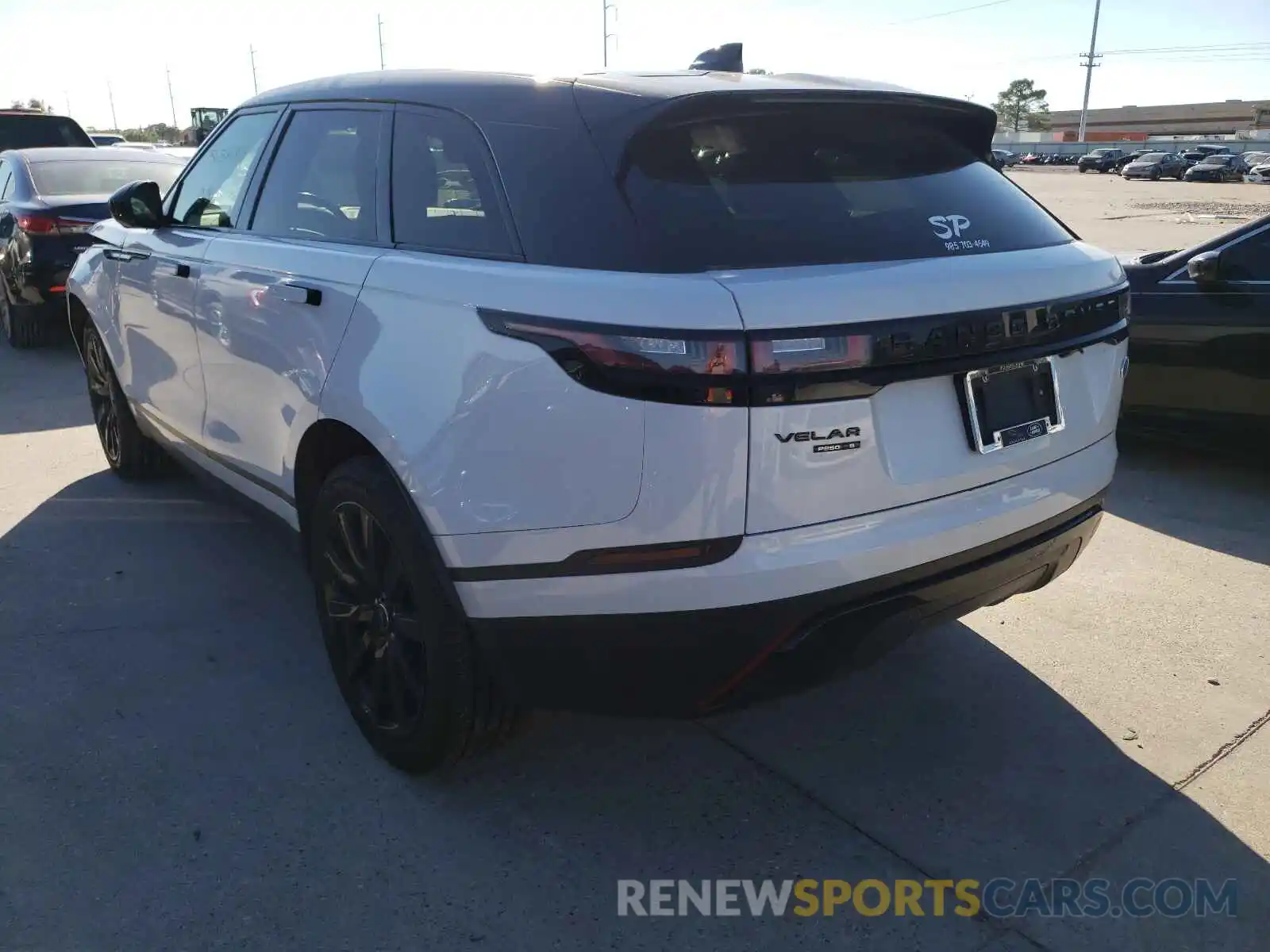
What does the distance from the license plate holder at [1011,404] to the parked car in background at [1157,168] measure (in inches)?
2281

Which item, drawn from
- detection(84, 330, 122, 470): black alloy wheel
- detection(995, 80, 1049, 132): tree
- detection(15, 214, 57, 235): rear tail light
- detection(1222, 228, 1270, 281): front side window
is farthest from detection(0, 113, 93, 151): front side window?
detection(995, 80, 1049, 132): tree

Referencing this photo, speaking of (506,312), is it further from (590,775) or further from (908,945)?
(908,945)

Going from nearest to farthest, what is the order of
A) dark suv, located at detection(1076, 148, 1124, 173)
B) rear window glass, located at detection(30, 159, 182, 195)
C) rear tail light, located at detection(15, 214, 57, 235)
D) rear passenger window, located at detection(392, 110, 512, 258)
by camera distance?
rear passenger window, located at detection(392, 110, 512, 258) → rear tail light, located at detection(15, 214, 57, 235) → rear window glass, located at detection(30, 159, 182, 195) → dark suv, located at detection(1076, 148, 1124, 173)

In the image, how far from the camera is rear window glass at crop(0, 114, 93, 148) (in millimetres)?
13914

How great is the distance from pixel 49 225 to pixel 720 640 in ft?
26.4

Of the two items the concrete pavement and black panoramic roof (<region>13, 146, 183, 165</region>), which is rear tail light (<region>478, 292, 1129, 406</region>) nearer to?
the concrete pavement

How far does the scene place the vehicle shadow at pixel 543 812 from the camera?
2307mm

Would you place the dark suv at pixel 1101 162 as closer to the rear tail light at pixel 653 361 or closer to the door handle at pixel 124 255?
the door handle at pixel 124 255

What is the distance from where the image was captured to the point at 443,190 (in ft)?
8.58

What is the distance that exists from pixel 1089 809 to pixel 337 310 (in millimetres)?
2278

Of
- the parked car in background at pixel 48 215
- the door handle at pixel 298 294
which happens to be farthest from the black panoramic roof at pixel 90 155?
the door handle at pixel 298 294

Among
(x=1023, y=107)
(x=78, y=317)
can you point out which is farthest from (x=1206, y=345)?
(x=1023, y=107)

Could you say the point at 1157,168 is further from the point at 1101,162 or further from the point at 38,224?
the point at 38,224

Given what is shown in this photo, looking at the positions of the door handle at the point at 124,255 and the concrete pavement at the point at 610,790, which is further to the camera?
the door handle at the point at 124,255
